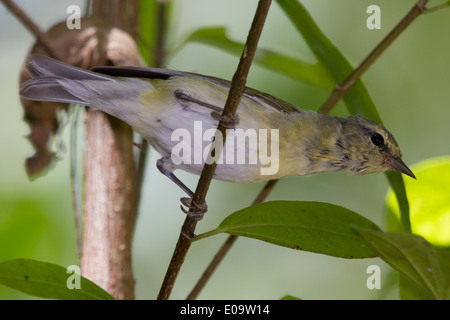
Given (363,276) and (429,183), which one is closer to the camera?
(429,183)

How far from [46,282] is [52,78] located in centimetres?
85

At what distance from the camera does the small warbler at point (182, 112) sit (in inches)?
90.6

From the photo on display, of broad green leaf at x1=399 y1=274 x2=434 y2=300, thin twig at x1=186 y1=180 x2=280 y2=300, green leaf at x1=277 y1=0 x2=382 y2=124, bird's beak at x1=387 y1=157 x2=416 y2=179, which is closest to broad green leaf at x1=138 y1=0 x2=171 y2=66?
green leaf at x1=277 y1=0 x2=382 y2=124

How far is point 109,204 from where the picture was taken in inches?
98.3

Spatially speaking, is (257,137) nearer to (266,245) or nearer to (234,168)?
(234,168)

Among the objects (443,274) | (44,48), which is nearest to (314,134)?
(443,274)

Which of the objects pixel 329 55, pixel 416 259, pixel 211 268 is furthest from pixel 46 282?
pixel 329 55

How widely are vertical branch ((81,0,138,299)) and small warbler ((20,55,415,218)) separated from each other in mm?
206

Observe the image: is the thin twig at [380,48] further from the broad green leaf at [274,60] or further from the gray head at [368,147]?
the broad green leaf at [274,60]

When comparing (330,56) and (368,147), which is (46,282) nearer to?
(330,56)

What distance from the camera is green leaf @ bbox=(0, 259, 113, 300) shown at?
1774 millimetres

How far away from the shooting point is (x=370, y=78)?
14.9 feet

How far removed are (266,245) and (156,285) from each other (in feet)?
3.41

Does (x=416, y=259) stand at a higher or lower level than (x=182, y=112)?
lower
